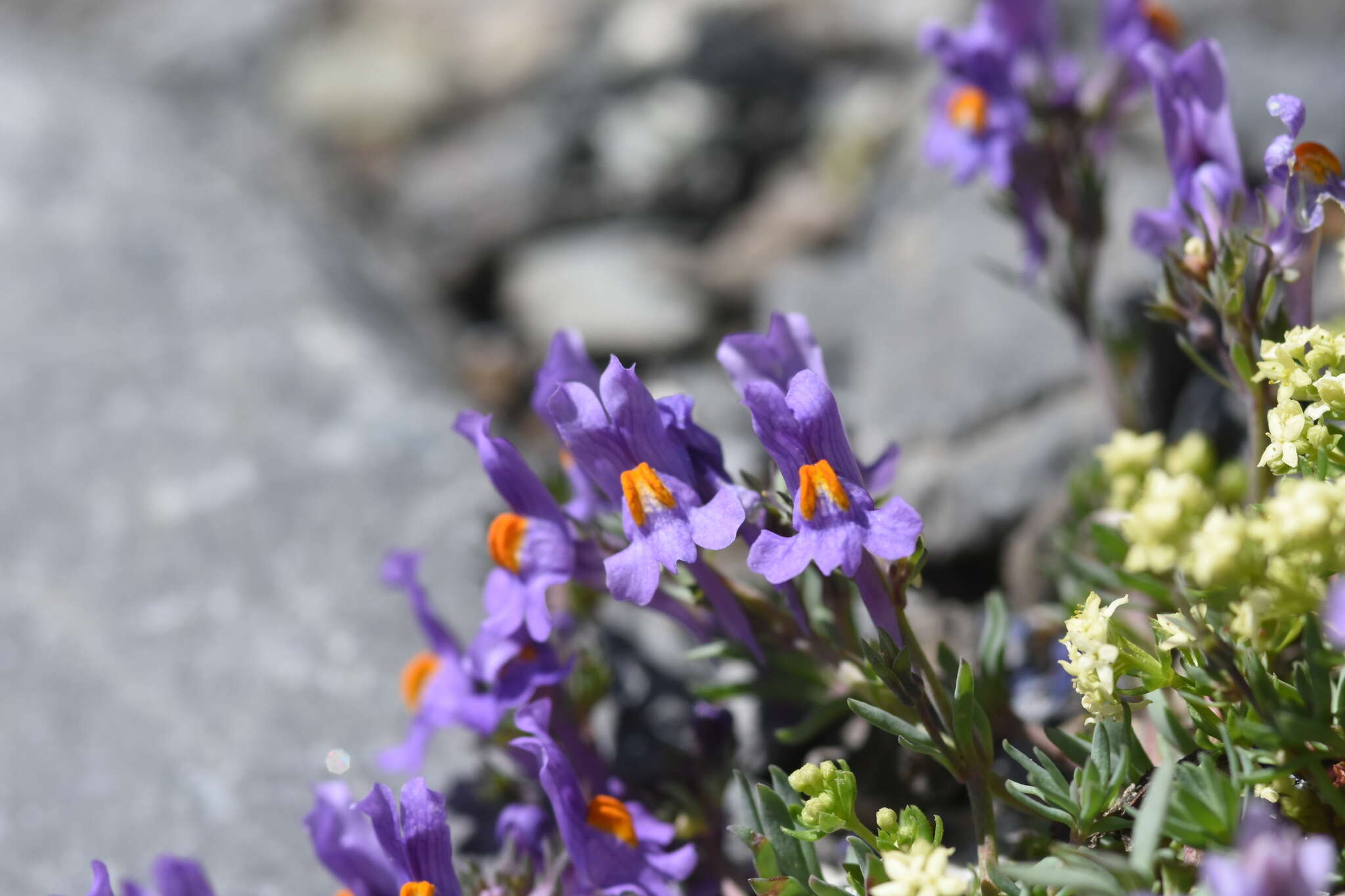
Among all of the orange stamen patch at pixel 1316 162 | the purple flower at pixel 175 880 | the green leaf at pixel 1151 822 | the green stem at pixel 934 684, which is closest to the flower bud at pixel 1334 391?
the orange stamen patch at pixel 1316 162

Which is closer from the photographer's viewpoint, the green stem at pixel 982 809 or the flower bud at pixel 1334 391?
the flower bud at pixel 1334 391

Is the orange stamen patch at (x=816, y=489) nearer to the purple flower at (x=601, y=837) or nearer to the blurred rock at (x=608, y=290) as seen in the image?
the purple flower at (x=601, y=837)

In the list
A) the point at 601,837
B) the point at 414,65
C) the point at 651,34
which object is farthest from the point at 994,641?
the point at 414,65

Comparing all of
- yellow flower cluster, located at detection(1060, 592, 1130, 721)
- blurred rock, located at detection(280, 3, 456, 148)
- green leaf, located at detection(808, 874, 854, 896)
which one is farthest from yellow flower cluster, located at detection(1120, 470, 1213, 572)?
blurred rock, located at detection(280, 3, 456, 148)

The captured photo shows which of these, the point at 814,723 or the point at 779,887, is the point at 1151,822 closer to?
the point at 779,887

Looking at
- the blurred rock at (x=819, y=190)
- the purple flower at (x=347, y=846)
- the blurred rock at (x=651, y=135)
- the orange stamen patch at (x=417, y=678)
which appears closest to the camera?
the purple flower at (x=347, y=846)
